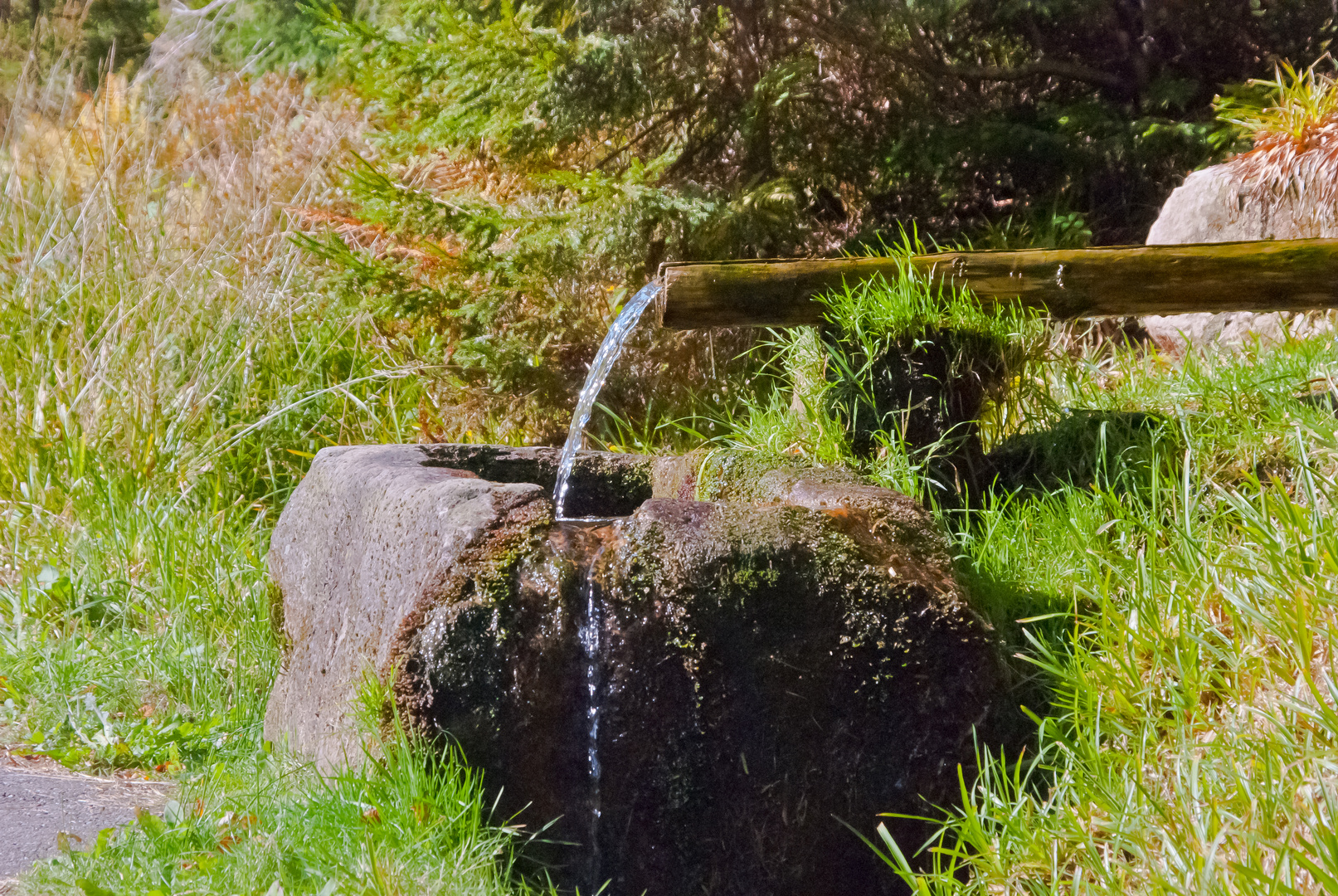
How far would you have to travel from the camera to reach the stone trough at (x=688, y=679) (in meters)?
2.46

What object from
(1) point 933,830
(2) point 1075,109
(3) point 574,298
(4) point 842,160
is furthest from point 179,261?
(2) point 1075,109

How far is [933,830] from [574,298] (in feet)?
12.0

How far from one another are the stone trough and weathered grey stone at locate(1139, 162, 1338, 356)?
301cm

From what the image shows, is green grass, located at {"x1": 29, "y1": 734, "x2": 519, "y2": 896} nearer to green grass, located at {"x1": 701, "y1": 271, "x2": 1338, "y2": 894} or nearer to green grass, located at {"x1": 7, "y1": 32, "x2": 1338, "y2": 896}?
green grass, located at {"x1": 7, "y1": 32, "x2": 1338, "y2": 896}

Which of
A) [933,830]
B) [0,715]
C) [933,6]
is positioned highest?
[933,6]

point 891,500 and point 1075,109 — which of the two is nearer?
point 891,500

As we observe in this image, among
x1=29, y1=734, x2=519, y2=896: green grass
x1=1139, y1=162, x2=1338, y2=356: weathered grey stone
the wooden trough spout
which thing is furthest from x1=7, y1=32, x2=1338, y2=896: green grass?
x1=1139, y1=162, x2=1338, y2=356: weathered grey stone

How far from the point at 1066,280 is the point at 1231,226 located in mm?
2305

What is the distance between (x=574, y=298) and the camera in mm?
5645

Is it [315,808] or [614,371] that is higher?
[614,371]

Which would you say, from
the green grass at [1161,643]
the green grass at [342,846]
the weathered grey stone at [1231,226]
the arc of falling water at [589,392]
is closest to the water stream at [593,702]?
the green grass at [342,846]

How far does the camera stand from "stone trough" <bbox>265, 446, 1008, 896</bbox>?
246cm

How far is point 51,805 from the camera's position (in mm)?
3064

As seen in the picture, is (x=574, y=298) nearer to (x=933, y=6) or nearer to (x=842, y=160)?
(x=842, y=160)
